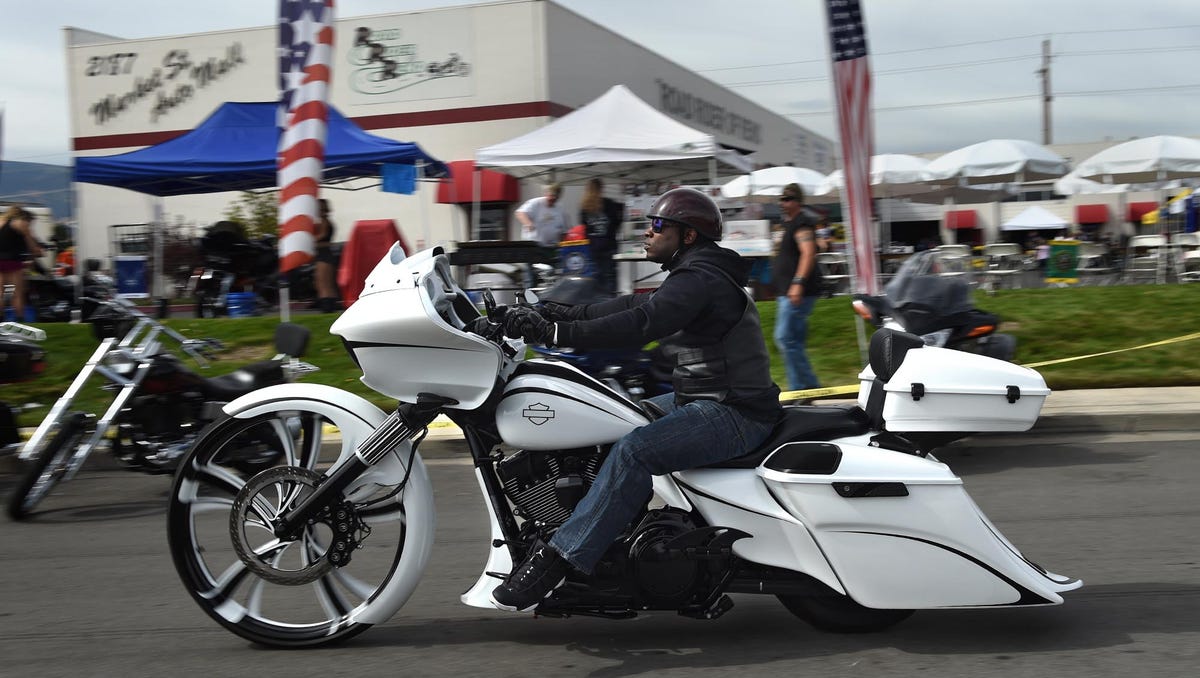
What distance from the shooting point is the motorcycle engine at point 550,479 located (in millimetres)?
4070

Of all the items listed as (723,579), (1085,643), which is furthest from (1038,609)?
(723,579)

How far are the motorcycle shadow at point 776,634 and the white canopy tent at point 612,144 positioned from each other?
37.2ft

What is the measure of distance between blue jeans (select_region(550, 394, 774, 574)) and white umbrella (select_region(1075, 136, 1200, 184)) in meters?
19.1

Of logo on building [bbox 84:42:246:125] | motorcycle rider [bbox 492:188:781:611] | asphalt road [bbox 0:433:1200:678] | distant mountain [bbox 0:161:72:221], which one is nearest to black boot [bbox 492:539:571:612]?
motorcycle rider [bbox 492:188:781:611]

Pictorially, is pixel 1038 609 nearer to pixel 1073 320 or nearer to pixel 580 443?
pixel 580 443

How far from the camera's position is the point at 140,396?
281 inches

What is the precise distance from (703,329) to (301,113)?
20.7 feet

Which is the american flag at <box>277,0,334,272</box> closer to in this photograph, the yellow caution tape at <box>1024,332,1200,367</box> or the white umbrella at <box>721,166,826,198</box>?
the yellow caution tape at <box>1024,332,1200,367</box>

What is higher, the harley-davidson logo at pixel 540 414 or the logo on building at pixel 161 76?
the logo on building at pixel 161 76

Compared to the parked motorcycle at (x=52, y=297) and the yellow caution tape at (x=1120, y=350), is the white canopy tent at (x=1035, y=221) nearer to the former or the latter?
the yellow caution tape at (x=1120, y=350)

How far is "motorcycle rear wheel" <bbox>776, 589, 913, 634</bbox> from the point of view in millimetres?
4246

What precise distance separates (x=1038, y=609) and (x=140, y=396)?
5431 mm

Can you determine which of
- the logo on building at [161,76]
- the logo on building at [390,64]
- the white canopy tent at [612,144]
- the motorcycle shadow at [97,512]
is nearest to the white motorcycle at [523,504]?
the motorcycle shadow at [97,512]

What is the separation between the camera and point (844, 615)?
4254mm
